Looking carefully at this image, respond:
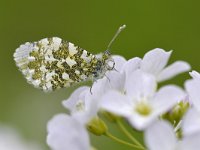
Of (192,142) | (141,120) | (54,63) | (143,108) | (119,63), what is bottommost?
(192,142)

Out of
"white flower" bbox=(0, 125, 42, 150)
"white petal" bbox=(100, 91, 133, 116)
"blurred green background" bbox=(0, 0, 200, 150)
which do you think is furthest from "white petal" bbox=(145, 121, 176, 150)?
"blurred green background" bbox=(0, 0, 200, 150)

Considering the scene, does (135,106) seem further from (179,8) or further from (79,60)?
(179,8)

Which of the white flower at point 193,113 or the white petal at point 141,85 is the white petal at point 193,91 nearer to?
the white flower at point 193,113

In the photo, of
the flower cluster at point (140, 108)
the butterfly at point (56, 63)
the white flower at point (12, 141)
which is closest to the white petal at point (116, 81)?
the flower cluster at point (140, 108)

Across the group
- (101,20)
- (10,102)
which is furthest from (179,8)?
(10,102)

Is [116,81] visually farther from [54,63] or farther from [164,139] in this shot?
[54,63]

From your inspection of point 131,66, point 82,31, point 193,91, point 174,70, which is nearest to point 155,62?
point 131,66

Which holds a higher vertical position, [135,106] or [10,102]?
[10,102]

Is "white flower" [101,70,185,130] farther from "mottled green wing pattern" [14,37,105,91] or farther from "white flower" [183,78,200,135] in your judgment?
"mottled green wing pattern" [14,37,105,91]
